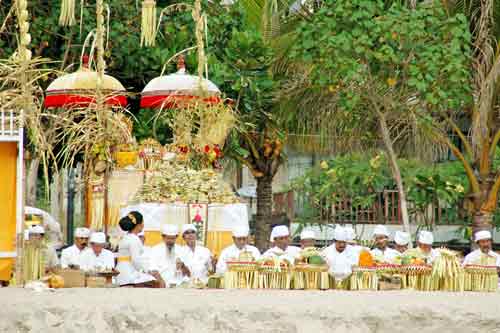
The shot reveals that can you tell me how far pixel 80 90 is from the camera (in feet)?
43.5

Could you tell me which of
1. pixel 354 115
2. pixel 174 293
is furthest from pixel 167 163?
pixel 174 293

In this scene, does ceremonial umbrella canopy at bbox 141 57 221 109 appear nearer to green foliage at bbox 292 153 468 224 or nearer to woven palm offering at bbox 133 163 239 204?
woven palm offering at bbox 133 163 239 204

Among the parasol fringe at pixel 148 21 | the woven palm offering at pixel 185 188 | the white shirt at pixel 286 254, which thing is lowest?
the white shirt at pixel 286 254

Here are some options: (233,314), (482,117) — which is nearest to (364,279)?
(233,314)

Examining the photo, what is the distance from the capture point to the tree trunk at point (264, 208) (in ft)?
A: 63.6

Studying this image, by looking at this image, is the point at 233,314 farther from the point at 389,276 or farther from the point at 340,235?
the point at 340,235

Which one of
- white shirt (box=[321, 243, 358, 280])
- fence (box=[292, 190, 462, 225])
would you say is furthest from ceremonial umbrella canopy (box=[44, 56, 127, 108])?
fence (box=[292, 190, 462, 225])

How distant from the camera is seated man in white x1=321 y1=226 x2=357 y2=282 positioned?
10570 millimetres

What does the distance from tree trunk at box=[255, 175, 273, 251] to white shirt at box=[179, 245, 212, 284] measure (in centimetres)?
681

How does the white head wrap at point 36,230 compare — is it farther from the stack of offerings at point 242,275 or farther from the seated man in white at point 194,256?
the stack of offerings at point 242,275

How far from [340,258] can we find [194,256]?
5.74ft

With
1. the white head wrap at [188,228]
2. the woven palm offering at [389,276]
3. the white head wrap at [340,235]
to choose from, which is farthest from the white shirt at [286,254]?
the white head wrap at [188,228]

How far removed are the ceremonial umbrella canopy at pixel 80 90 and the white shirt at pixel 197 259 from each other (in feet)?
5.92

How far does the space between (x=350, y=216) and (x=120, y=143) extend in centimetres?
858
